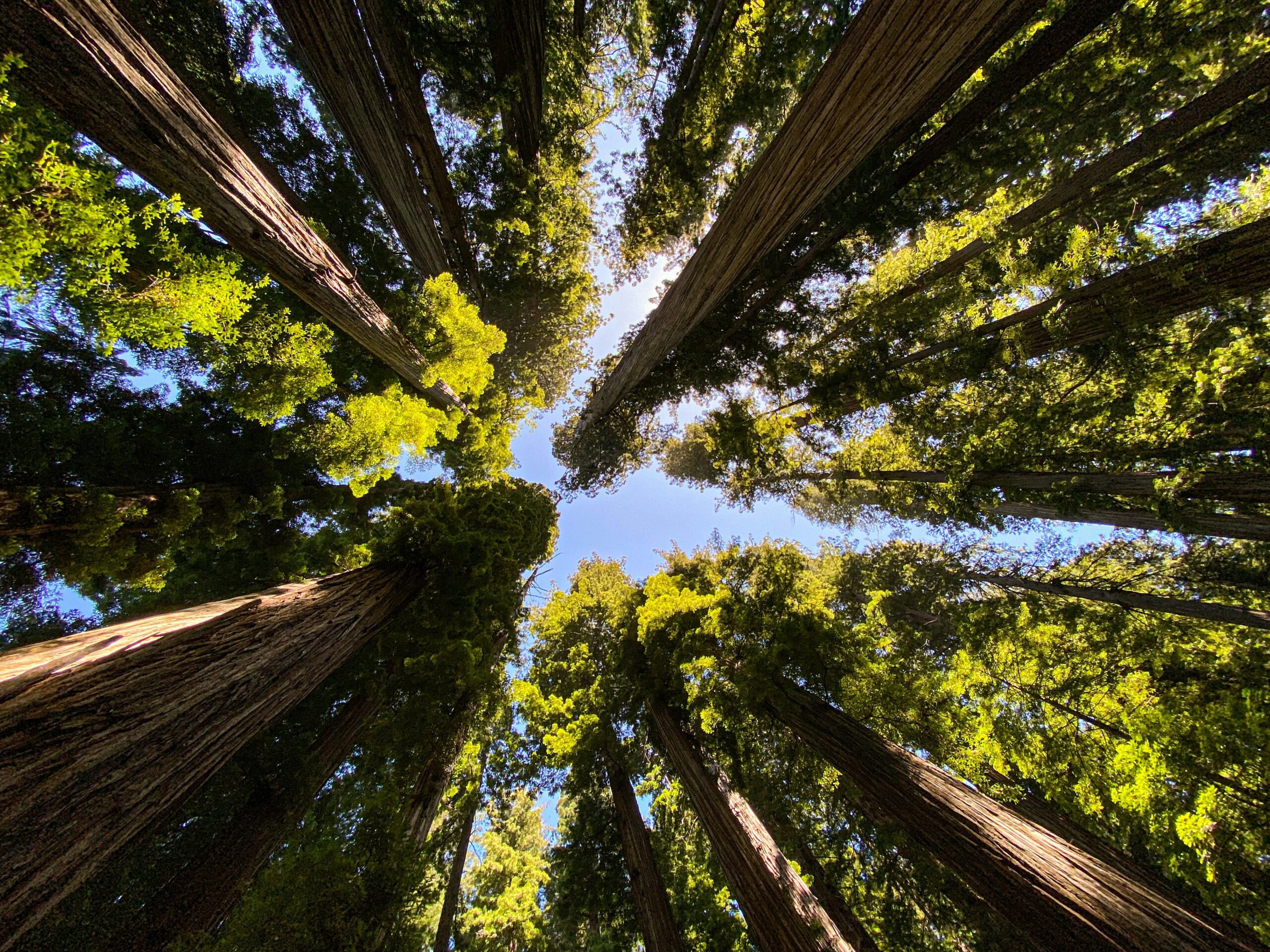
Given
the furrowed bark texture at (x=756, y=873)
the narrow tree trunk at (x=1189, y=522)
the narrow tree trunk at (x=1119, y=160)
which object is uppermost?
the narrow tree trunk at (x=1119, y=160)

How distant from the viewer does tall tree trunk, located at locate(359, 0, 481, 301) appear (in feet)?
16.0

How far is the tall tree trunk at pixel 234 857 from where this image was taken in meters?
4.02

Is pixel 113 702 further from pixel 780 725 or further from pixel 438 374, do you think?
pixel 780 725

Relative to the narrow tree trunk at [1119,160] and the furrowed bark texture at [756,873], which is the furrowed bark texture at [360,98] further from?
the furrowed bark texture at [756,873]

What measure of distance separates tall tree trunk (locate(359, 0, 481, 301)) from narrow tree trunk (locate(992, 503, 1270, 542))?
9.61m

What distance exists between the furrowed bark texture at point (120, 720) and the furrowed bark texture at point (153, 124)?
293cm

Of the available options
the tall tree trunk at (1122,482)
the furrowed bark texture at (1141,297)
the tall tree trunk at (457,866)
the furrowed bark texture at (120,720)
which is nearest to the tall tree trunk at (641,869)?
the tall tree trunk at (457,866)

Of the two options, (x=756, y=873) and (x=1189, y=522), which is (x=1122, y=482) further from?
(x=756, y=873)

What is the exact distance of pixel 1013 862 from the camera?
135 inches

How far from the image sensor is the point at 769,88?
21.4 feet

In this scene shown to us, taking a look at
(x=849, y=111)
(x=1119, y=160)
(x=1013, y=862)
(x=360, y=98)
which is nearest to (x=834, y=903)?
(x=1013, y=862)

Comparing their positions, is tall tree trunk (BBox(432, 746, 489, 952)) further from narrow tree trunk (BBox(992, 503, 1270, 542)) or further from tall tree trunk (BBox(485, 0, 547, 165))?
tall tree trunk (BBox(485, 0, 547, 165))

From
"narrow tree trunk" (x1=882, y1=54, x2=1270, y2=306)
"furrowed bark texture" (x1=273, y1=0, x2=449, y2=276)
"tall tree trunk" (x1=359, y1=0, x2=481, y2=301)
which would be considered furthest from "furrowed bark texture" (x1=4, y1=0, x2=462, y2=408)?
"narrow tree trunk" (x1=882, y1=54, x2=1270, y2=306)

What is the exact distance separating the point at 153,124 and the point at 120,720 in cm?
344
